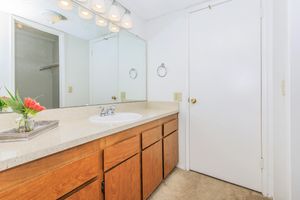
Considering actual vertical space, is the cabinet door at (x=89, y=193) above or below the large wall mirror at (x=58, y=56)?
below

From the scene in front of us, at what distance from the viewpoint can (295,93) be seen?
3.12 ft

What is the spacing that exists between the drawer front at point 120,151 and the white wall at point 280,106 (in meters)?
1.10

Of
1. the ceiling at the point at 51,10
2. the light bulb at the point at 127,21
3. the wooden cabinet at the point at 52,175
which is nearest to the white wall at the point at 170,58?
the light bulb at the point at 127,21

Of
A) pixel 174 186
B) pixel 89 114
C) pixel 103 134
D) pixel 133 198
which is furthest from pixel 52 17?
pixel 174 186

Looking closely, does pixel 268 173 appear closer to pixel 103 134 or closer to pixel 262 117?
pixel 262 117

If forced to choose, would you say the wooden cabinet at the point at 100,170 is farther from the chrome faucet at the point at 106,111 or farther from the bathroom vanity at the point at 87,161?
the chrome faucet at the point at 106,111

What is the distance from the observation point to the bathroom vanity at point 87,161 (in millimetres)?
579

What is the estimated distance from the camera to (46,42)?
1.19 meters

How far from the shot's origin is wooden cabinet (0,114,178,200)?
0.59 meters

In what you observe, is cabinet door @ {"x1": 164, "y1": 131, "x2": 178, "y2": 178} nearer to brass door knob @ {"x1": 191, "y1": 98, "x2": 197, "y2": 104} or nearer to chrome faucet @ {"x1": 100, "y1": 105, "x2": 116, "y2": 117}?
brass door knob @ {"x1": 191, "y1": 98, "x2": 197, "y2": 104}

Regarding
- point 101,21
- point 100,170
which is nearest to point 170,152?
point 100,170

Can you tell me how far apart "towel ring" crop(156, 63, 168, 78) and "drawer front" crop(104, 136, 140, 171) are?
3.81 ft

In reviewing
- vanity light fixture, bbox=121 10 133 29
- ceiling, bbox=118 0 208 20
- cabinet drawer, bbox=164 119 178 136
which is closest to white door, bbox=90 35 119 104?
vanity light fixture, bbox=121 10 133 29

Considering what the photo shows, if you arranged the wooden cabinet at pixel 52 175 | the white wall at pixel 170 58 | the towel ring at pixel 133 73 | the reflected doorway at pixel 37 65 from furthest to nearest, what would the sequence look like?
the towel ring at pixel 133 73
the white wall at pixel 170 58
the reflected doorway at pixel 37 65
the wooden cabinet at pixel 52 175
